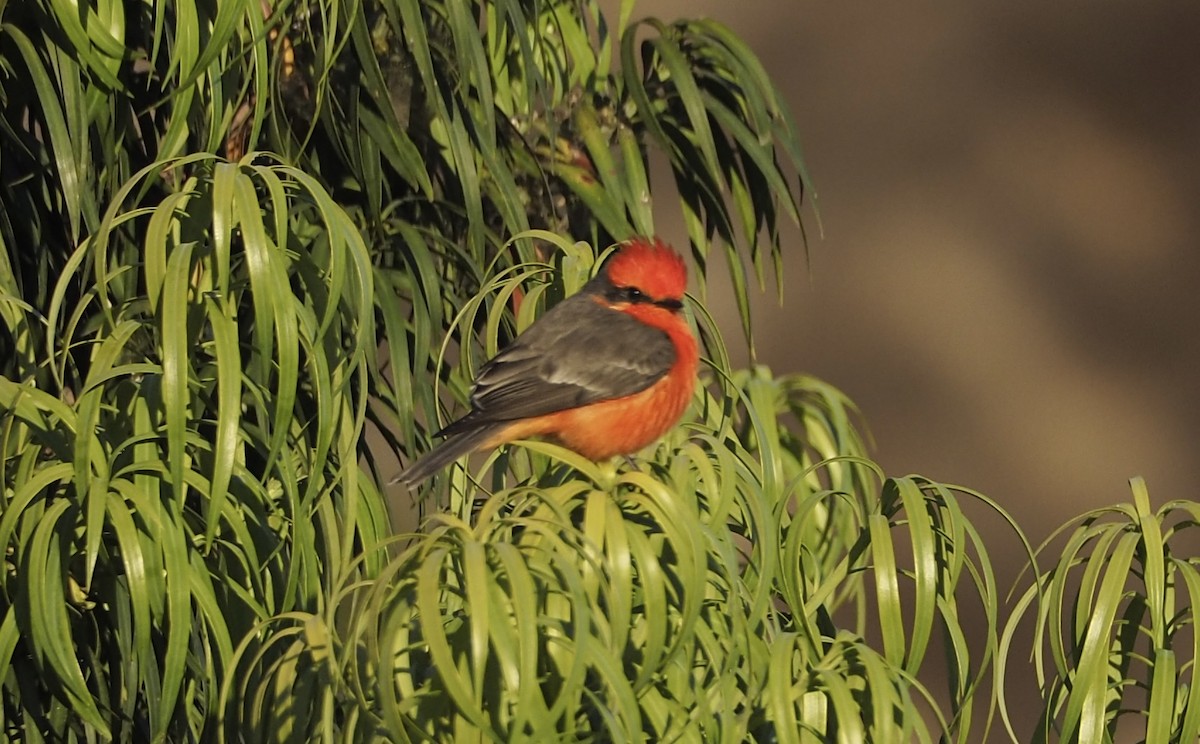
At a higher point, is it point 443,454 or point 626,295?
point 626,295

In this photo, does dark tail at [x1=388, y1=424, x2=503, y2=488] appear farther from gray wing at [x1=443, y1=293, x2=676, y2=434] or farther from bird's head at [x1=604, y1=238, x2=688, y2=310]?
bird's head at [x1=604, y1=238, x2=688, y2=310]

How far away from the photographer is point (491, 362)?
103 inches

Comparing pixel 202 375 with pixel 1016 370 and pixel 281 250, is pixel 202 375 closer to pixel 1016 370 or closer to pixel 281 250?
pixel 281 250

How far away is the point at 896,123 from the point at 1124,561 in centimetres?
504

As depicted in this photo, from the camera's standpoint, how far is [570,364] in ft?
9.47

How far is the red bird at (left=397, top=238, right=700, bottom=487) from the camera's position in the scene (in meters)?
2.80

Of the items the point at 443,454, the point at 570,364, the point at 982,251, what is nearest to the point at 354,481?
the point at 443,454

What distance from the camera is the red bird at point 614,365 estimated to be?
9.18 ft

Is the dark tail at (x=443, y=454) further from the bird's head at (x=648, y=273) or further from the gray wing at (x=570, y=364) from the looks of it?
the bird's head at (x=648, y=273)

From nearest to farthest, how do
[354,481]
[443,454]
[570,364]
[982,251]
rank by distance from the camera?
[354,481] < [443,454] < [570,364] < [982,251]

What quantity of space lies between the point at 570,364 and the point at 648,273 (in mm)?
226

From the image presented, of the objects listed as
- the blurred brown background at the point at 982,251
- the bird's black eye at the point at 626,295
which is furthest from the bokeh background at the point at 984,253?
the bird's black eye at the point at 626,295

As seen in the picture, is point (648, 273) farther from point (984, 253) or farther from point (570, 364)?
point (984, 253)

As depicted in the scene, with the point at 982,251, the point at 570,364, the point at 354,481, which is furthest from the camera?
the point at 982,251
